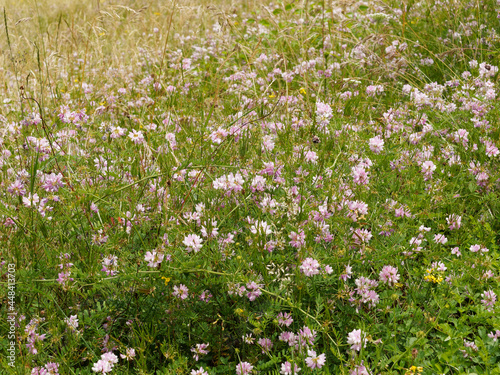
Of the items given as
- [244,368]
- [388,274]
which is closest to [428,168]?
[388,274]

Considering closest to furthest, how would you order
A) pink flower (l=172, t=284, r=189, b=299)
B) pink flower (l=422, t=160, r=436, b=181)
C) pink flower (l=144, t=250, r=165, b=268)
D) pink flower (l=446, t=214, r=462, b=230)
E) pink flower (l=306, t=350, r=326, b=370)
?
pink flower (l=306, t=350, r=326, b=370) → pink flower (l=144, t=250, r=165, b=268) → pink flower (l=172, t=284, r=189, b=299) → pink flower (l=446, t=214, r=462, b=230) → pink flower (l=422, t=160, r=436, b=181)

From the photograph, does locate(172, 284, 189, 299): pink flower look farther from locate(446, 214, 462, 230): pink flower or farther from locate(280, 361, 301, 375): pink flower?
locate(446, 214, 462, 230): pink flower

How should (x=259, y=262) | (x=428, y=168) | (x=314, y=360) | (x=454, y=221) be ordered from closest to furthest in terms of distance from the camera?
1. (x=314, y=360)
2. (x=259, y=262)
3. (x=454, y=221)
4. (x=428, y=168)

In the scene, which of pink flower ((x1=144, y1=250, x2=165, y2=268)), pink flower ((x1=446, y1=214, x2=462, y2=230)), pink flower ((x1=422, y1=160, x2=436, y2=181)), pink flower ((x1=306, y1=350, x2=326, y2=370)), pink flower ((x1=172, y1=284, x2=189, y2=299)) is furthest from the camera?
pink flower ((x1=422, y1=160, x2=436, y2=181))

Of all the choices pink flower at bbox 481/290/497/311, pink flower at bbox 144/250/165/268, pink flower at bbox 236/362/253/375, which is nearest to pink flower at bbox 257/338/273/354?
pink flower at bbox 236/362/253/375

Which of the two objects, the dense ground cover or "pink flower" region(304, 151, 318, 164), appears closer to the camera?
the dense ground cover

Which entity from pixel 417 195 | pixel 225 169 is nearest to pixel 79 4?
pixel 225 169

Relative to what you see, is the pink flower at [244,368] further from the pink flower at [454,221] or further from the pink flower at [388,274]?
the pink flower at [454,221]

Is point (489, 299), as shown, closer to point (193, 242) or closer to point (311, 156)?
point (311, 156)

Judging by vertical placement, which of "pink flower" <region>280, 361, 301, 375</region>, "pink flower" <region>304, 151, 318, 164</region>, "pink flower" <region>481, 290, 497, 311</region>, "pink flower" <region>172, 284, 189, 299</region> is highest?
"pink flower" <region>304, 151, 318, 164</region>

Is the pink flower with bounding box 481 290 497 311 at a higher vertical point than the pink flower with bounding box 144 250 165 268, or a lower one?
lower

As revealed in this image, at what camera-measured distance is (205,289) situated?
2.30 m

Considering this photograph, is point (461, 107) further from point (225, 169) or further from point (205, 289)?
point (205, 289)

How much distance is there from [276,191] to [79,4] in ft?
35.5
